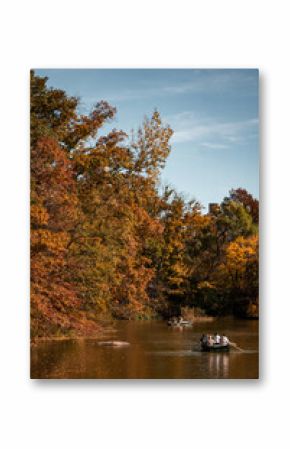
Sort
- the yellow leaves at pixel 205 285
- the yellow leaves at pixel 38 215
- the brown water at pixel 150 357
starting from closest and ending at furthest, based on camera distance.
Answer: the brown water at pixel 150 357 → the yellow leaves at pixel 38 215 → the yellow leaves at pixel 205 285

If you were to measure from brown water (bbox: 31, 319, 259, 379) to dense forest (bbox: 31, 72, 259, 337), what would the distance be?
0.16 metres

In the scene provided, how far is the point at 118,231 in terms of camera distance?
9094 mm

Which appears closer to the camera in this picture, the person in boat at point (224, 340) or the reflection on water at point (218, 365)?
the reflection on water at point (218, 365)

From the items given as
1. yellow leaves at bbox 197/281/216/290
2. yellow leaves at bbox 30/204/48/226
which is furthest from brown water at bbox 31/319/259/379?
yellow leaves at bbox 30/204/48/226

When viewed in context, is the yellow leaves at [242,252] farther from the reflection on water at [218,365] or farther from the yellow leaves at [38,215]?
the yellow leaves at [38,215]

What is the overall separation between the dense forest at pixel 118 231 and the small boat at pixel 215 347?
0.95 feet

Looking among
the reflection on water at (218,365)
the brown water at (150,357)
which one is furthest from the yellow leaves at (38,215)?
the reflection on water at (218,365)

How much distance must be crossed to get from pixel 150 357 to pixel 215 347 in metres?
0.59

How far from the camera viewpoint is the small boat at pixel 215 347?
8.86 m
